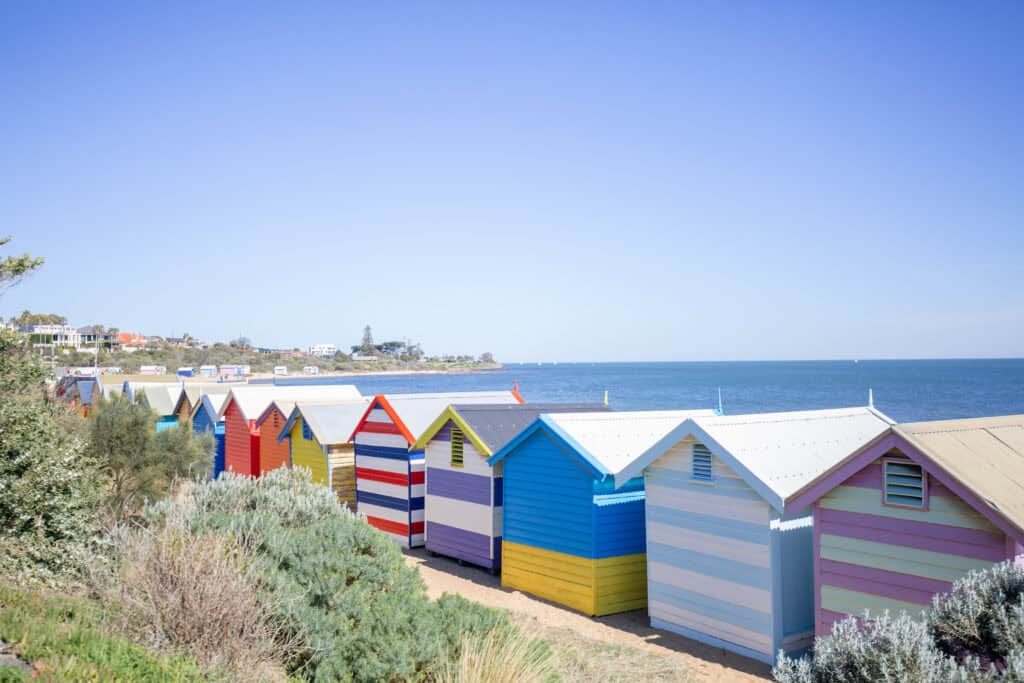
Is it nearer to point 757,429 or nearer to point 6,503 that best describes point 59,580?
point 6,503

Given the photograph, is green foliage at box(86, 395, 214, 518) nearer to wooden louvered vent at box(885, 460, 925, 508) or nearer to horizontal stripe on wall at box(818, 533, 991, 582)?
horizontal stripe on wall at box(818, 533, 991, 582)

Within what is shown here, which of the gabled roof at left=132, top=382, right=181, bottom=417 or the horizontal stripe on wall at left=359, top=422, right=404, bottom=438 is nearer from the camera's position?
the horizontal stripe on wall at left=359, top=422, right=404, bottom=438

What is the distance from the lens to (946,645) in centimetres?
661

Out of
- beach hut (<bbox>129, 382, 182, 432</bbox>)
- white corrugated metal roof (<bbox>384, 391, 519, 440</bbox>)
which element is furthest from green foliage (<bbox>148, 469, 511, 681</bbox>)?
beach hut (<bbox>129, 382, 182, 432</bbox>)

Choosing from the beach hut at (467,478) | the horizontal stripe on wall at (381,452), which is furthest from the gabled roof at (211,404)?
the beach hut at (467,478)

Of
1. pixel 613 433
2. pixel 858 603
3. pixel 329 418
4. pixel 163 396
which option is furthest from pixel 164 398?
pixel 858 603

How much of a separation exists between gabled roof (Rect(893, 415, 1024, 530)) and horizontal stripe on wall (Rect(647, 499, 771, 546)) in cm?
245

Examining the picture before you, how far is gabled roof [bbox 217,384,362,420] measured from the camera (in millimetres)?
26781

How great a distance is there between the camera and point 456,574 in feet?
54.0

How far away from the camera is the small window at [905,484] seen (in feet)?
30.6

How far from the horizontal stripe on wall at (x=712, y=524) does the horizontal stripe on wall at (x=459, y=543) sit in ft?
15.6

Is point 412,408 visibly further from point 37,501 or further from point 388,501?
point 37,501

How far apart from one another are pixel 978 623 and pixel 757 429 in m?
6.00

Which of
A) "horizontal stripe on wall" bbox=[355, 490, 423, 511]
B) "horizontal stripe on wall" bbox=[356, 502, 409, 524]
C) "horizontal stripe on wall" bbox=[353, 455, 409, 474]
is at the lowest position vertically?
"horizontal stripe on wall" bbox=[356, 502, 409, 524]
